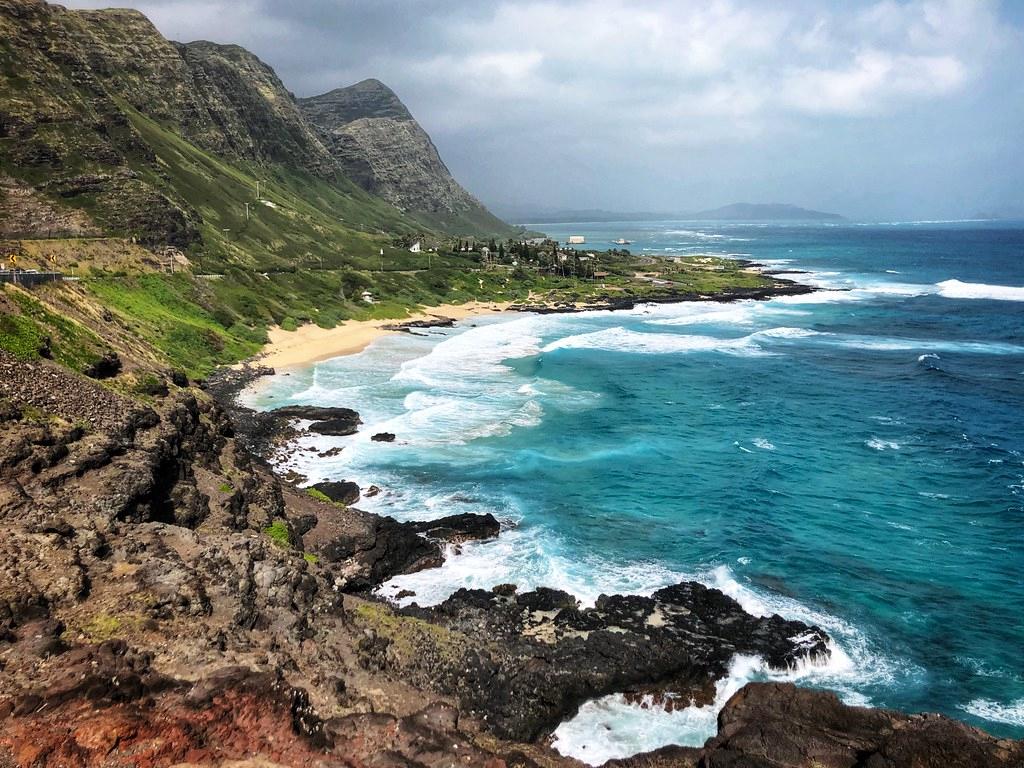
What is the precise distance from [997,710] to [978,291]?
12750cm

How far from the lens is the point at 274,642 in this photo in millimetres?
16422

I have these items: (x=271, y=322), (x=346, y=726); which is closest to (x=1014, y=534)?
(x=346, y=726)

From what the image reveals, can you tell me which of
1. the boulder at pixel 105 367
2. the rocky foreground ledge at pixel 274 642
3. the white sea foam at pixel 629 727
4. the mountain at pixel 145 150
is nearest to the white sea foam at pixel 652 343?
the boulder at pixel 105 367

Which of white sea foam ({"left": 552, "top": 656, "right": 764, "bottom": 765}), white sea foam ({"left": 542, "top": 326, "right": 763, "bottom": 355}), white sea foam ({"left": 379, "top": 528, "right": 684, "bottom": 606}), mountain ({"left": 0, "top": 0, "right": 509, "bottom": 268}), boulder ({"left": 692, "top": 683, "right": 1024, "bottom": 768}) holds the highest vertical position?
mountain ({"left": 0, "top": 0, "right": 509, "bottom": 268})

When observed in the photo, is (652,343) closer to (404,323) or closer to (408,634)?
(404,323)

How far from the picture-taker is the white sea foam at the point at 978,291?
116088 millimetres

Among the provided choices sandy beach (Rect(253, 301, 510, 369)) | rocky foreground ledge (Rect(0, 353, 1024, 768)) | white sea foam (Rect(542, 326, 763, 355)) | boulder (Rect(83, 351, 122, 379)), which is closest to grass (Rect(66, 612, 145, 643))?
rocky foreground ledge (Rect(0, 353, 1024, 768))

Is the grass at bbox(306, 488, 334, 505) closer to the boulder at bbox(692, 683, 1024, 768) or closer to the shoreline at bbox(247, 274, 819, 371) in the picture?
the boulder at bbox(692, 683, 1024, 768)

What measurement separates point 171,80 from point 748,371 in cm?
14291

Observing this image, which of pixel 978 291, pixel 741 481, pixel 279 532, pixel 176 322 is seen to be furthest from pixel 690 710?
pixel 978 291

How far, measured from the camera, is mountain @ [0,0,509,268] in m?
75.2

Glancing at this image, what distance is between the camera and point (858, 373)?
6162cm

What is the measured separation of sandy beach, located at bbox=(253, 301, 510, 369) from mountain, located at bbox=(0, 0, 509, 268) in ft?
68.6

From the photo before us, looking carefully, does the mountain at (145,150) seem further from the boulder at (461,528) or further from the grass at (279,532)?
the boulder at (461,528)
